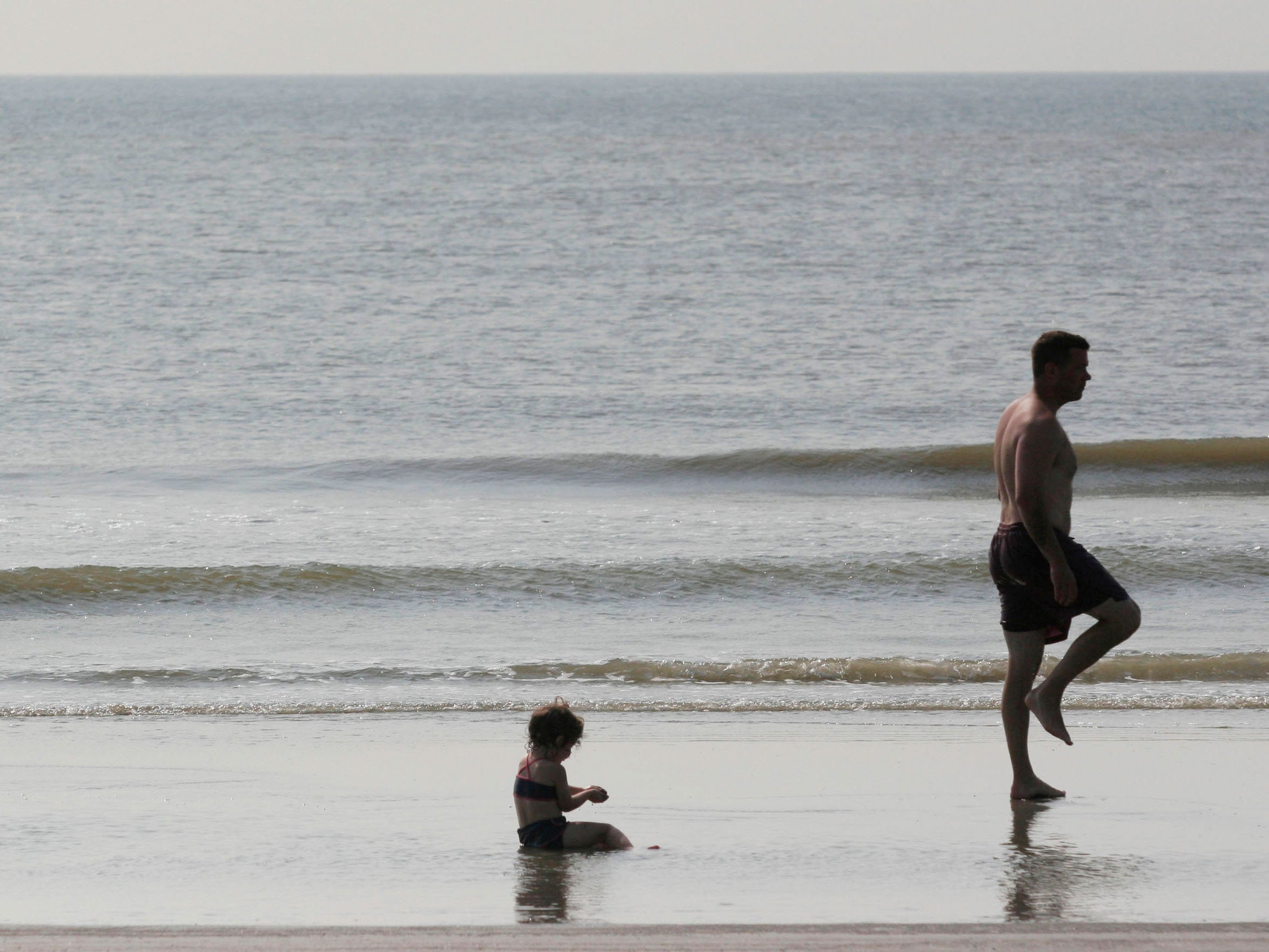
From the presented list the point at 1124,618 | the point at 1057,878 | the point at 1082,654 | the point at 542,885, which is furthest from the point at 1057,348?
the point at 542,885

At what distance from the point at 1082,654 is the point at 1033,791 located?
0.46 metres

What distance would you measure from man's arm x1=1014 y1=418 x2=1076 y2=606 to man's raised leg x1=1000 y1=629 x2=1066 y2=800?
0.84ft

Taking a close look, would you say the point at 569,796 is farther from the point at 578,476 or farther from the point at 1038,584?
the point at 578,476

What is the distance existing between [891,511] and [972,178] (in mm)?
44831

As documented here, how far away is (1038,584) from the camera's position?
5152 mm

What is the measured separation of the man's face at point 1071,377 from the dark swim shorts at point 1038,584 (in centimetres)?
42

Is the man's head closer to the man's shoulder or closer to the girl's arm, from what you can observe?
the man's shoulder

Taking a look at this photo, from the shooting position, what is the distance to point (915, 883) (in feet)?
14.4

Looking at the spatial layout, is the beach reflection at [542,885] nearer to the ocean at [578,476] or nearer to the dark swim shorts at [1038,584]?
the ocean at [578,476]

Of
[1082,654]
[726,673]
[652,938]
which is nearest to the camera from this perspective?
[652,938]

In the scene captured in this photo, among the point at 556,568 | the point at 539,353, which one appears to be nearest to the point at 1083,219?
the point at 539,353

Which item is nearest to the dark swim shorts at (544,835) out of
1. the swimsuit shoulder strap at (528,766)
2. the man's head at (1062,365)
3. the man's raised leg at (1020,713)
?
the swimsuit shoulder strap at (528,766)

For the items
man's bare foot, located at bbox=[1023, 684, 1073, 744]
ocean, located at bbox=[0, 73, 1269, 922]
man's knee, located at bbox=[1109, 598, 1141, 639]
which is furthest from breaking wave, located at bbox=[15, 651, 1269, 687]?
man's knee, located at bbox=[1109, 598, 1141, 639]

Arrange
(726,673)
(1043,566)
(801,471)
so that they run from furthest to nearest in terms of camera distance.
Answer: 1. (801,471)
2. (726,673)
3. (1043,566)
